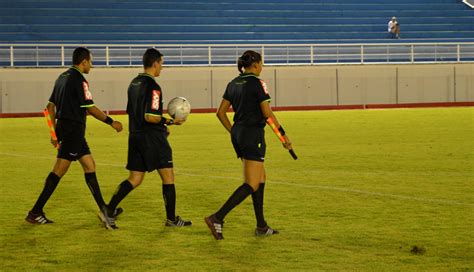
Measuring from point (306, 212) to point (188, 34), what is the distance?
34.7m

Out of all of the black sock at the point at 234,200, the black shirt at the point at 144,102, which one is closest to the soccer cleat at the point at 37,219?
the black shirt at the point at 144,102

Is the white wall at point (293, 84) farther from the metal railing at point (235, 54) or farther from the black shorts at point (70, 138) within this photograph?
the black shorts at point (70, 138)

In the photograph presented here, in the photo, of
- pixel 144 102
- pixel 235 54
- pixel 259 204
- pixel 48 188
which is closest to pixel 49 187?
pixel 48 188

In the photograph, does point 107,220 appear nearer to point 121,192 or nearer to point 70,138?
point 121,192

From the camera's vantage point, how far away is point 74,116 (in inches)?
383

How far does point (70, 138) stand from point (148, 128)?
37.6 inches

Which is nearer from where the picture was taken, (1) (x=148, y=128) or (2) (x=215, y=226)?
(2) (x=215, y=226)

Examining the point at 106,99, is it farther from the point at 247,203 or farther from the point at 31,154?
the point at 247,203

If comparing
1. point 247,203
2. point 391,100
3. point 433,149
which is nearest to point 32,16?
point 391,100

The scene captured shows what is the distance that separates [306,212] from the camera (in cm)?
1082

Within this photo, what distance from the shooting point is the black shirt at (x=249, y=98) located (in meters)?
8.87

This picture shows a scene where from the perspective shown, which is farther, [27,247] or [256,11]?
[256,11]

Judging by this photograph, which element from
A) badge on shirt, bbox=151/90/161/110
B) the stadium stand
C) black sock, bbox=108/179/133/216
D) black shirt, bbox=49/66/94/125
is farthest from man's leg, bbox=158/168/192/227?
the stadium stand

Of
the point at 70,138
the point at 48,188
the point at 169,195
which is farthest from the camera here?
the point at 48,188
